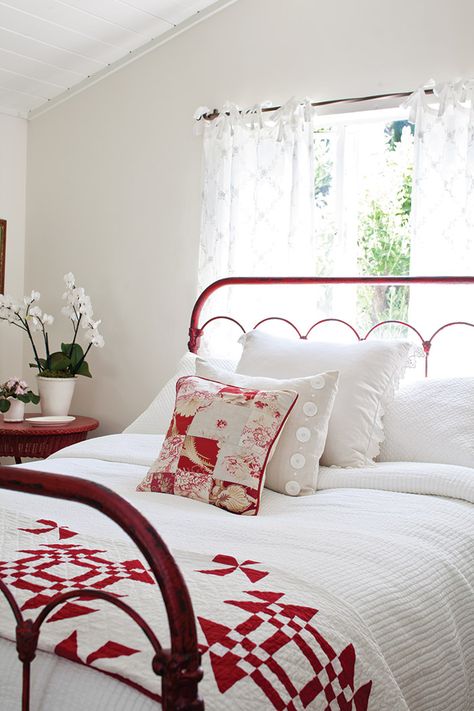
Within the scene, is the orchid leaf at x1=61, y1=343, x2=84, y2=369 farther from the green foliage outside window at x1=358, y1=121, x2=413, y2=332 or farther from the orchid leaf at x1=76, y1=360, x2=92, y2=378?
the green foliage outside window at x1=358, y1=121, x2=413, y2=332

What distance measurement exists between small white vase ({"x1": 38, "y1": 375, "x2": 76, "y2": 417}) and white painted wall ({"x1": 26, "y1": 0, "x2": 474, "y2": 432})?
0.25 metres

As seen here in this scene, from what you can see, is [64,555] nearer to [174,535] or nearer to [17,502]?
[174,535]

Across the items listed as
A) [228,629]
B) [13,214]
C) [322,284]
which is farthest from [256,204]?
[228,629]

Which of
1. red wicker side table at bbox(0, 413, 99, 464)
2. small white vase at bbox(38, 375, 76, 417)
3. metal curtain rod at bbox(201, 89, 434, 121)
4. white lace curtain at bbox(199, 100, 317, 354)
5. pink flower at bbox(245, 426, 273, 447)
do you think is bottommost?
red wicker side table at bbox(0, 413, 99, 464)

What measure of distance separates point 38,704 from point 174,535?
0.56 metres

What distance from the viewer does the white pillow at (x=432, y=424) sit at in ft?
7.51

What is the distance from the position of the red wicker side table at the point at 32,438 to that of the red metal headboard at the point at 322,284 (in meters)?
0.66

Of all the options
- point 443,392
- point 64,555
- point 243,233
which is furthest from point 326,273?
point 64,555

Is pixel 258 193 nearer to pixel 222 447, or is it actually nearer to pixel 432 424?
pixel 432 424

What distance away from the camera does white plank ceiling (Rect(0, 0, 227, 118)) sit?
10.8 ft

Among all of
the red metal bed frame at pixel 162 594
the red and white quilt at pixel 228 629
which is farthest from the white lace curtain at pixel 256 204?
the red metal bed frame at pixel 162 594

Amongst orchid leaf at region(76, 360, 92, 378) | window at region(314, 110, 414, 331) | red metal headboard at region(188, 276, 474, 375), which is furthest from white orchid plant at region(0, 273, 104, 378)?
window at region(314, 110, 414, 331)

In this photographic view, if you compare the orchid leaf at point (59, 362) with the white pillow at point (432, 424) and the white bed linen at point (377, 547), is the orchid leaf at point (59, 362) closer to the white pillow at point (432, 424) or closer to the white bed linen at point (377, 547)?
the white bed linen at point (377, 547)

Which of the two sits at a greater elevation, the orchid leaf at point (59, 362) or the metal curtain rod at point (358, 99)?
the metal curtain rod at point (358, 99)
